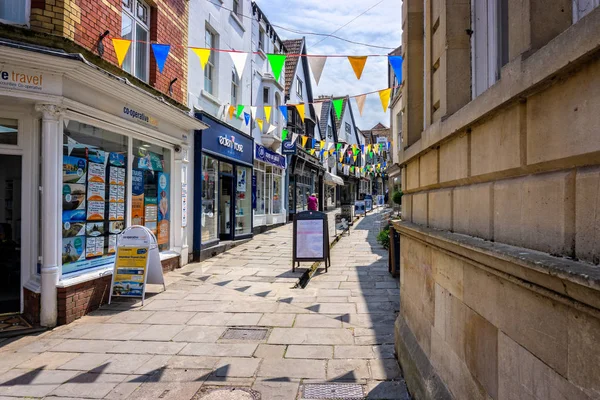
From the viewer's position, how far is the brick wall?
213 inches

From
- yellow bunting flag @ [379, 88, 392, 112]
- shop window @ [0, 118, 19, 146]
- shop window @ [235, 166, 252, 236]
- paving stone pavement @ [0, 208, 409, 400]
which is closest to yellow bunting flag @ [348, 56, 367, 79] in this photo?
yellow bunting flag @ [379, 88, 392, 112]

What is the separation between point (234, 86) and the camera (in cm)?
1305

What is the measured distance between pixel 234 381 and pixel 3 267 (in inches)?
246


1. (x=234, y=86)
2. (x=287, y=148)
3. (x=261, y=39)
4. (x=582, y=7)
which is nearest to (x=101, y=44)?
(x=582, y=7)

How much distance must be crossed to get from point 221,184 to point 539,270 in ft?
37.4

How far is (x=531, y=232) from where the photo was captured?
1810 millimetres

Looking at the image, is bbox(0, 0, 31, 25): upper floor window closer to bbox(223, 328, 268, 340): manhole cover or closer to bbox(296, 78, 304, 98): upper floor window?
bbox(223, 328, 268, 340): manhole cover

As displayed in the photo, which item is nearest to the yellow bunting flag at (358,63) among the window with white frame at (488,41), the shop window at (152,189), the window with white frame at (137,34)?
the window with white frame at (137,34)

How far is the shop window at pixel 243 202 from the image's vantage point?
43.5 ft

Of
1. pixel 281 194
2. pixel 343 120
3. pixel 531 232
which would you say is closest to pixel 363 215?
pixel 281 194

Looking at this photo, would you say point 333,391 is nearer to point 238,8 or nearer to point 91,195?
point 91,195

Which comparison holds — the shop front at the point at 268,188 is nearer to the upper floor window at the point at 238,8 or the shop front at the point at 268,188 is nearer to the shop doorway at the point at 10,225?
the upper floor window at the point at 238,8

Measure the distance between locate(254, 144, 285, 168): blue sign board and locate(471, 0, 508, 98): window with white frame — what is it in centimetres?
1231

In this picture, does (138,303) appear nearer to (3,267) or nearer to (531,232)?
(3,267)
